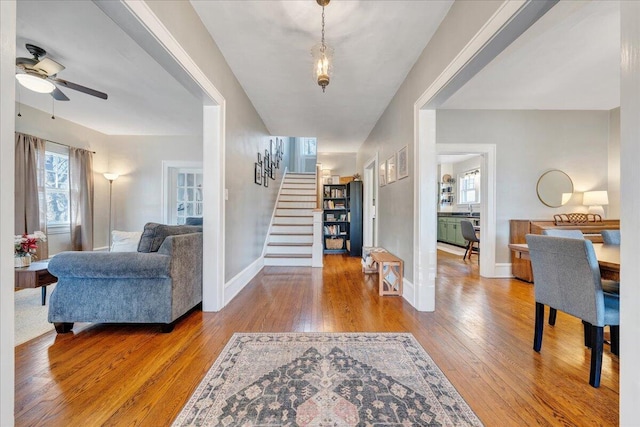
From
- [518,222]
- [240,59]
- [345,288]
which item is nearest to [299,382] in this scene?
[345,288]

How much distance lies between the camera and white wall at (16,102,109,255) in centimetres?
407

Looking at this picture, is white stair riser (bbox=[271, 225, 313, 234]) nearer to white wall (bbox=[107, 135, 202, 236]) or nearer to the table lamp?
white wall (bbox=[107, 135, 202, 236])

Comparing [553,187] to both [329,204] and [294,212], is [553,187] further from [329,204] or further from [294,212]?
[294,212]

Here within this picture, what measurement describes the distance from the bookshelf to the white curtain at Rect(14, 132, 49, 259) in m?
4.96

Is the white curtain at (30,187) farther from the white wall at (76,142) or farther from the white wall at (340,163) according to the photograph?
the white wall at (340,163)

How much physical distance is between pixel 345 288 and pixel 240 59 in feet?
9.25

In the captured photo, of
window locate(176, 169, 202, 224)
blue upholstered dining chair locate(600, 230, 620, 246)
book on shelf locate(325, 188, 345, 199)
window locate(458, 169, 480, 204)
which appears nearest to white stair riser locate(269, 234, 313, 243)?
book on shelf locate(325, 188, 345, 199)

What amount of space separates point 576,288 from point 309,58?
9.25 feet

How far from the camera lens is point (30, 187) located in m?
3.94

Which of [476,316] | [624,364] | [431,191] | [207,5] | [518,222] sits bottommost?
[476,316]

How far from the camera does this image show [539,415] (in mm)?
1259

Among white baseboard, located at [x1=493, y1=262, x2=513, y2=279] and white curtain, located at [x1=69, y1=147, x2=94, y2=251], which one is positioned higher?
white curtain, located at [x1=69, y1=147, x2=94, y2=251]

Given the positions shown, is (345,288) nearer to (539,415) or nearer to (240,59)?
(539,415)

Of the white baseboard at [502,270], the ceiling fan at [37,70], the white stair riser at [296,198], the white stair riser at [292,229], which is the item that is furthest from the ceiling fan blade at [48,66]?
the white baseboard at [502,270]
